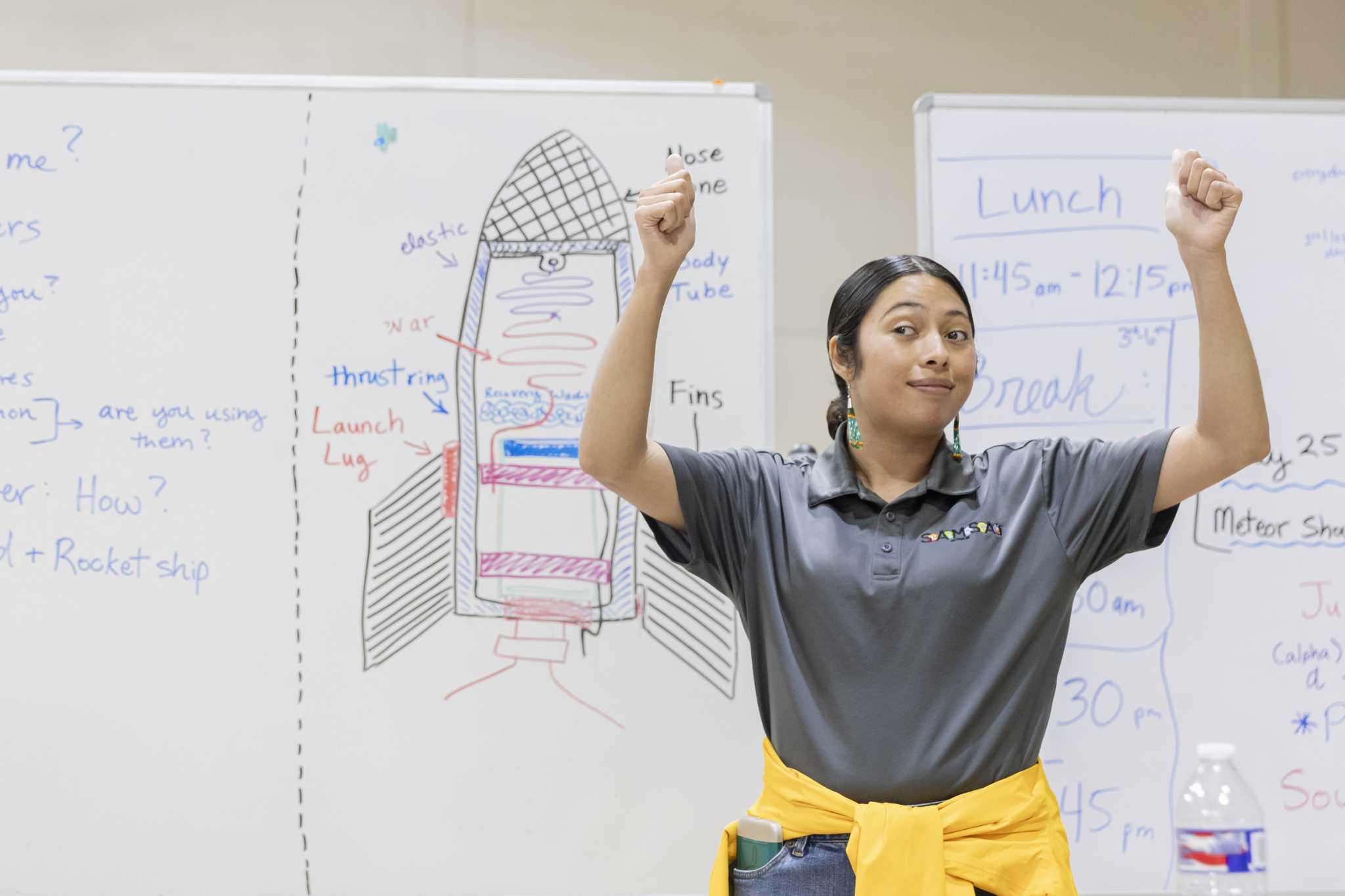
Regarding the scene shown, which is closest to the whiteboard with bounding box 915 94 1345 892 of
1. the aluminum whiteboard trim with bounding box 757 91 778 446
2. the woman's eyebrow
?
the aluminum whiteboard trim with bounding box 757 91 778 446

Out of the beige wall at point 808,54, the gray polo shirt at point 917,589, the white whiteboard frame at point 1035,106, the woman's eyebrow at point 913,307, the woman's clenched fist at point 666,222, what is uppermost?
the beige wall at point 808,54

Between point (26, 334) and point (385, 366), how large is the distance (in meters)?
0.60

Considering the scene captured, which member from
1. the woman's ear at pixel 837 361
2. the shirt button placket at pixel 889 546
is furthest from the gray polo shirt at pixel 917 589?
the woman's ear at pixel 837 361

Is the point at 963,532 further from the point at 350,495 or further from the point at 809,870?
the point at 350,495

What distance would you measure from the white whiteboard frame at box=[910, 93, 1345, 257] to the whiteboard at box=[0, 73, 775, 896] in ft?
0.91

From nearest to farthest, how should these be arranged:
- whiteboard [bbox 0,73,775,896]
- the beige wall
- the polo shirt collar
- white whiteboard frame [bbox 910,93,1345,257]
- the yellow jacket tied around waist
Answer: the yellow jacket tied around waist, the polo shirt collar, whiteboard [bbox 0,73,775,896], white whiteboard frame [bbox 910,93,1345,257], the beige wall

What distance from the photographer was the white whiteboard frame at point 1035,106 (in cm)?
194

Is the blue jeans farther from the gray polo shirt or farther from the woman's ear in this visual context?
the woman's ear

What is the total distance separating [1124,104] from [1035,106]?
16 cm

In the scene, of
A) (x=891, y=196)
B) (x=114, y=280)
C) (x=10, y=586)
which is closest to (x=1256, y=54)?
(x=891, y=196)

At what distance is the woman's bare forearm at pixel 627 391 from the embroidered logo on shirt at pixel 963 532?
34 cm

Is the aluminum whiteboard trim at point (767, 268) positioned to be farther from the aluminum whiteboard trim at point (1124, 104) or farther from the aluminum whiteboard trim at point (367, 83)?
the aluminum whiteboard trim at point (1124, 104)

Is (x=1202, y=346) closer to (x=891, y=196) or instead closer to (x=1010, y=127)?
(x=1010, y=127)

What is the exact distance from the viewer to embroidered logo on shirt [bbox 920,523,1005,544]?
49.0 inches
